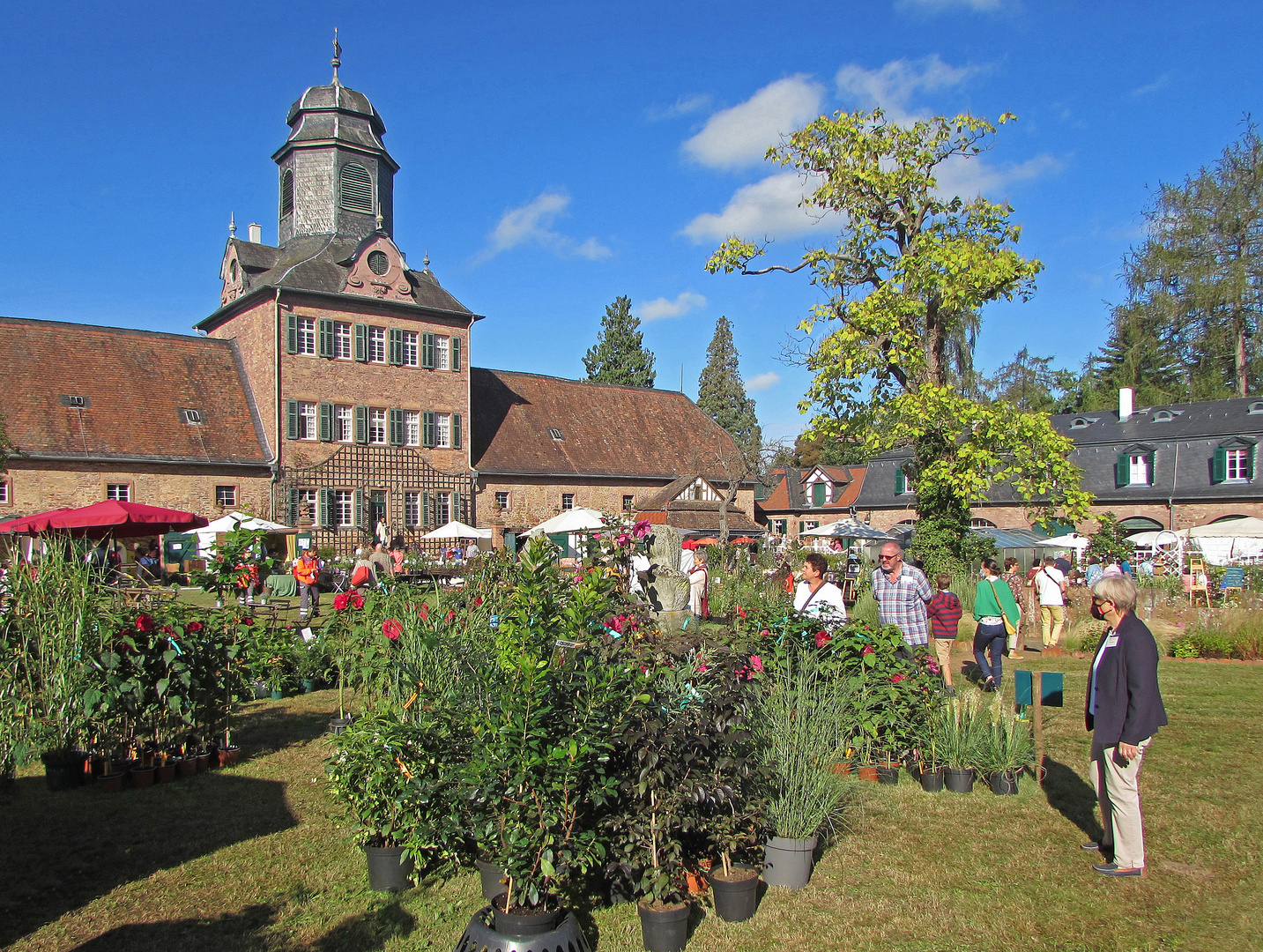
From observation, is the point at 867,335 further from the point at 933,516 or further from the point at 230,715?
the point at 230,715

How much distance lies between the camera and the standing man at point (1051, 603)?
13.7 m

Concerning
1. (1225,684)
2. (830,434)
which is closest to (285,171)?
(830,434)

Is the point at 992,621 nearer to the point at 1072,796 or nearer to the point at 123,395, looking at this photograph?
the point at 1072,796

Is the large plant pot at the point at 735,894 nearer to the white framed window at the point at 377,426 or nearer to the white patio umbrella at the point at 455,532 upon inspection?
the white patio umbrella at the point at 455,532

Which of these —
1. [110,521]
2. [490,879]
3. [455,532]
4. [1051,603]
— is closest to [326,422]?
[455,532]

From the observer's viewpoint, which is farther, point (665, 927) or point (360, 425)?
point (360, 425)

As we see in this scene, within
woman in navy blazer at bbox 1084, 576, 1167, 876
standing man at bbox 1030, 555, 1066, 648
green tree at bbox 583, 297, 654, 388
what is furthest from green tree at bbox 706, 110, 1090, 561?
green tree at bbox 583, 297, 654, 388

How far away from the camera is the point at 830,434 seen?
21.2m

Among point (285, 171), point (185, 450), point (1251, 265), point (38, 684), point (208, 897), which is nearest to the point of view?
→ point (208, 897)

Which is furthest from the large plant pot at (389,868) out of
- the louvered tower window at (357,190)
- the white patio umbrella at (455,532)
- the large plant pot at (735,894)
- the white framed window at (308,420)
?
the louvered tower window at (357,190)

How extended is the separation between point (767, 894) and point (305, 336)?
28236 millimetres

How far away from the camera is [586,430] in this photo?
3847cm

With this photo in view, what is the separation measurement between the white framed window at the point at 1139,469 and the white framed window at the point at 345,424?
94.0 ft

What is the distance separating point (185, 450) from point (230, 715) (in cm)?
2280
